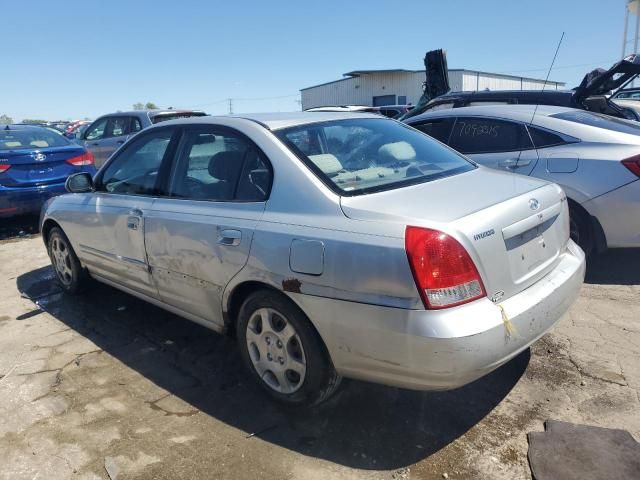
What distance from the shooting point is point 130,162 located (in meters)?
4.11

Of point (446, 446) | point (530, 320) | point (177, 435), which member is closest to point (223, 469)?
point (177, 435)

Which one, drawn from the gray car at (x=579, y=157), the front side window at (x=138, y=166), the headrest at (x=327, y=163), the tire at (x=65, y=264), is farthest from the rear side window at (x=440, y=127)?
the tire at (x=65, y=264)

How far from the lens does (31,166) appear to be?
7270 millimetres

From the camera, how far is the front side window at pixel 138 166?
377 cm

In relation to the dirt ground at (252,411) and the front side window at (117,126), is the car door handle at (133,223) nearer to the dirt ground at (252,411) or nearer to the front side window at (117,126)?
the dirt ground at (252,411)

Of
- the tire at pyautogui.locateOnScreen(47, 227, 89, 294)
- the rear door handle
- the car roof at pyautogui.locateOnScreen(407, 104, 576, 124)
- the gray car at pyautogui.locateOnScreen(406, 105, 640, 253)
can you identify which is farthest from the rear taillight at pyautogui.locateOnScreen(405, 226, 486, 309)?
the tire at pyautogui.locateOnScreen(47, 227, 89, 294)

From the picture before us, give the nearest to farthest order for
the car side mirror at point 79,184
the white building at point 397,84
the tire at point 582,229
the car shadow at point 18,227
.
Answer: the car side mirror at point 79,184 < the tire at point 582,229 < the car shadow at point 18,227 < the white building at point 397,84

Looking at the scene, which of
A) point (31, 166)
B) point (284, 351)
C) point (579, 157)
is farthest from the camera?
point (31, 166)

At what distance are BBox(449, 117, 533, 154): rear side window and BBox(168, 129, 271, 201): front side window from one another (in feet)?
9.87

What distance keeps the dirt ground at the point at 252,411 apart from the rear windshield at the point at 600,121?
1635 mm

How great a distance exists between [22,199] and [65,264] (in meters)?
2.86

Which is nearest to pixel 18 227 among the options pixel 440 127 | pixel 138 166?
pixel 138 166

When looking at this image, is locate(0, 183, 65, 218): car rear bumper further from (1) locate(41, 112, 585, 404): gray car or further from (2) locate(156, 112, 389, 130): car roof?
(2) locate(156, 112, 389, 130): car roof

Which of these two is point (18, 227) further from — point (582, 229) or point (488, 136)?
point (582, 229)
